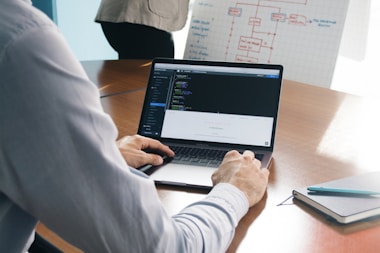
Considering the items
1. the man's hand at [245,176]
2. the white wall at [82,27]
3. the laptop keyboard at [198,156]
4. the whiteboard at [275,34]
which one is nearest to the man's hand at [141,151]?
the laptop keyboard at [198,156]

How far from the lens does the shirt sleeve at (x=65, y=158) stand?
49 centimetres

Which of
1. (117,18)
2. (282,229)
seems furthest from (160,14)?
(282,229)

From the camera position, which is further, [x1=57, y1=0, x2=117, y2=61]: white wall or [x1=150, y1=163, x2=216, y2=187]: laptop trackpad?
[x1=57, y1=0, x2=117, y2=61]: white wall

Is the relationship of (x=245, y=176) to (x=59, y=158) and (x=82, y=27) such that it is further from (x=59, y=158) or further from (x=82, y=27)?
(x=82, y=27)

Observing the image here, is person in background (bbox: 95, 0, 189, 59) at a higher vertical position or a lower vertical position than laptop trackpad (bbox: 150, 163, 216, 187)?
higher

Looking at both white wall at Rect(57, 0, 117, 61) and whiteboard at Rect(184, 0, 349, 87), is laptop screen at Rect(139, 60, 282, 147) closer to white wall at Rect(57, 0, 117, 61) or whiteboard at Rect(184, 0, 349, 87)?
whiteboard at Rect(184, 0, 349, 87)

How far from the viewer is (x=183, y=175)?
97 centimetres

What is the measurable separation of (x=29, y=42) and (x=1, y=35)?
0.03m

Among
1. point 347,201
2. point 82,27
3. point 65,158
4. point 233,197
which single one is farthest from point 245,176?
point 82,27

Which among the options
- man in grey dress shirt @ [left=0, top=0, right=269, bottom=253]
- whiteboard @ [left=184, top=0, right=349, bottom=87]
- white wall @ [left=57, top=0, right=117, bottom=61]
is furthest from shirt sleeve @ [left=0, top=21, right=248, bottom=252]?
white wall @ [left=57, top=0, right=117, bottom=61]

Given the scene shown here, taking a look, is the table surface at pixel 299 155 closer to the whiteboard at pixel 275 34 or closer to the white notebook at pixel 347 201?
the white notebook at pixel 347 201

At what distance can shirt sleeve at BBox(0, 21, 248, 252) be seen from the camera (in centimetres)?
49

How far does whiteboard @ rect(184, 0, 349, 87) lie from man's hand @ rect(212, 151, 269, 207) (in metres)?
1.24

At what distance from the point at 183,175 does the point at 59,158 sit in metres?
0.48
